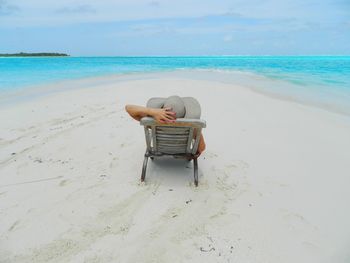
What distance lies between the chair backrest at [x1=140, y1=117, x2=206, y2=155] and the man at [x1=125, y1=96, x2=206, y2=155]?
0.27ft

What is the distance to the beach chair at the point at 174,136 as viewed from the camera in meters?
3.43

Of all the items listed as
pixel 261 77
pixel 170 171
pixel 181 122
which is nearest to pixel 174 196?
pixel 170 171

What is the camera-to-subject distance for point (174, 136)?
11.9 feet

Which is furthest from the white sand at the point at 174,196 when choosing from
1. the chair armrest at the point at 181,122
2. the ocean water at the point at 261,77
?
the ocean water at the point at 261,77

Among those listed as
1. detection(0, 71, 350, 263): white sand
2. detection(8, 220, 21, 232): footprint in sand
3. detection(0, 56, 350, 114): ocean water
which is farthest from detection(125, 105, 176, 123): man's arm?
detection(0, 56, 350, 114): ocean water

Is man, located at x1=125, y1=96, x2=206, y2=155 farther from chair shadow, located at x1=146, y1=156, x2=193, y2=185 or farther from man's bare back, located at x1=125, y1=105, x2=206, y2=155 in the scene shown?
chair shadow, located at x1=146, y1=156, x2=193, y2=185

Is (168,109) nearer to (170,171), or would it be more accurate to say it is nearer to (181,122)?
(181,122)

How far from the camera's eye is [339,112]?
26.5 ft

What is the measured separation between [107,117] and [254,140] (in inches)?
138

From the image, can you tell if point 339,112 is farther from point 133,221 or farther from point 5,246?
point 5,246

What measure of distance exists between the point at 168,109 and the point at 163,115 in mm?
142

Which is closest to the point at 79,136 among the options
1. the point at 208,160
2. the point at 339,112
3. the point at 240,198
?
the point at 208,160

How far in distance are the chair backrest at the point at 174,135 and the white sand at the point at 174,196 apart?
42 cm

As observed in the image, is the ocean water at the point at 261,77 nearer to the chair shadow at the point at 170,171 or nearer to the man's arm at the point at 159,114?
the chair shadow at the point at 170,171
